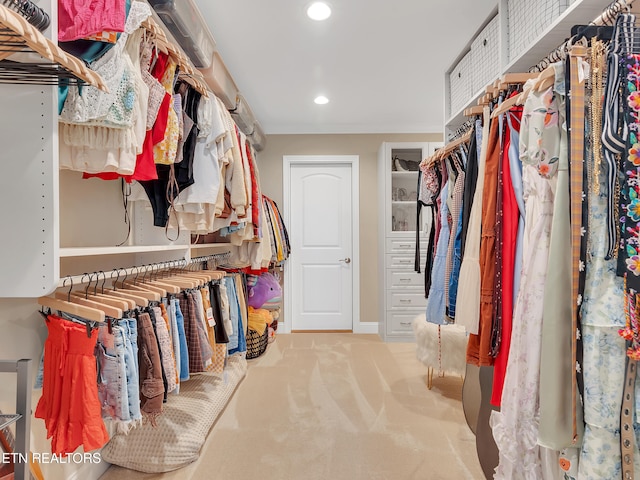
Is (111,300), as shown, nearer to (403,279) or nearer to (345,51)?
(345,51)

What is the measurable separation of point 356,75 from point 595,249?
258 centimetres

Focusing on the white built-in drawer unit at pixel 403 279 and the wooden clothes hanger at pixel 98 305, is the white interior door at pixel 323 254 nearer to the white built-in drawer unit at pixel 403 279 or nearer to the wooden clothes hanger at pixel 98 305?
the white built-in drawer unit at pixel 403 279

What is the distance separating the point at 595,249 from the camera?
0.87 meters

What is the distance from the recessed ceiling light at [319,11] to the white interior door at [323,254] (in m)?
2.32

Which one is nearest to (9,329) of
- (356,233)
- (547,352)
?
(547,352)

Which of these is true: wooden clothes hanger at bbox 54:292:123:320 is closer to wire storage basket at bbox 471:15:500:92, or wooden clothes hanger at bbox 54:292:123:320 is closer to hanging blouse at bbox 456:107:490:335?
hanging blouse at bbox 456:107:490:335

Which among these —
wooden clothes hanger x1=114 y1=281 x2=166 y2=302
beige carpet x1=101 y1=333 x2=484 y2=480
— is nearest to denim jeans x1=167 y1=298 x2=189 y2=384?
wooden clothes hanger x1=114 y1=281 x2=166 y2=302

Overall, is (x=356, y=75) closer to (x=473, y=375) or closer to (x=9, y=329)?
(x=473, y=375)

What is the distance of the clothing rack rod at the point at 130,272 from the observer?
1281 millimetres

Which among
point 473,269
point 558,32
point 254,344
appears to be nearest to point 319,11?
point 558,32

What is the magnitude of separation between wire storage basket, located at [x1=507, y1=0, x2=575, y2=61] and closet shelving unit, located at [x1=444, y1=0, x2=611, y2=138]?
0.02 meters

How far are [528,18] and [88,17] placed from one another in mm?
1638

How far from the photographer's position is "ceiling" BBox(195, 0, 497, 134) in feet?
7.16

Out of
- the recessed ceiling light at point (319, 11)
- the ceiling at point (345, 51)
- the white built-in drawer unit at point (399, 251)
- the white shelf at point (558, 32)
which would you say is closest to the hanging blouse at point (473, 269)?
the white shelf at point (558, 32)
